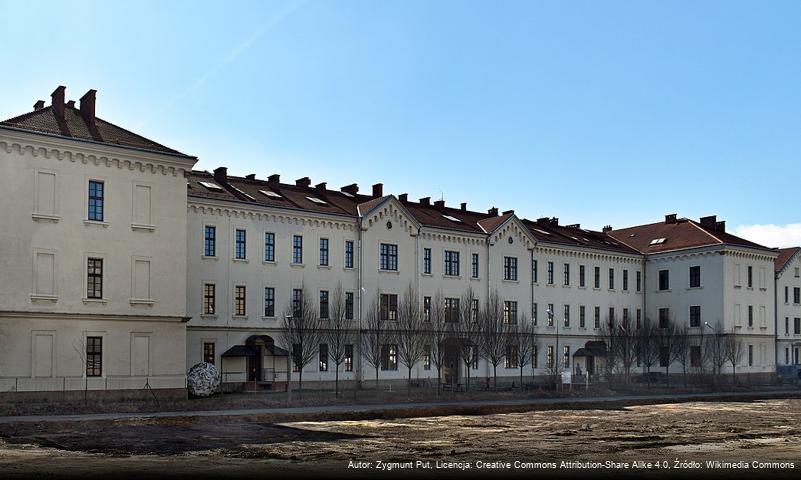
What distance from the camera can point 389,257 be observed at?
60719 millimetres

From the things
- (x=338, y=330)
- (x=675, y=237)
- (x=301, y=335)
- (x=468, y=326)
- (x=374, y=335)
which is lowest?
(x=374, y=335)

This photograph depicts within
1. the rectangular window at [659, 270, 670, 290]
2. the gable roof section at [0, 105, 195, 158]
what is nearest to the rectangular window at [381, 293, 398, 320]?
the gable roof section at [0, 105, 195, 158]

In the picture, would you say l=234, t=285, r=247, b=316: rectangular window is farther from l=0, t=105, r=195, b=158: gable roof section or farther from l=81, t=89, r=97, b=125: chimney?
l=81, t=89, r=97, b=125: chimney

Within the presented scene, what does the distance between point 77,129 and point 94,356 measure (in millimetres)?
10636

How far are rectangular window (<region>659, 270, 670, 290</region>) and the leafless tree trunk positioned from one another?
20.0 metres

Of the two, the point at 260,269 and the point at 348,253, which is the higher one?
the point at 348,253

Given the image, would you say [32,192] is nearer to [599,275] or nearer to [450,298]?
[450,298]

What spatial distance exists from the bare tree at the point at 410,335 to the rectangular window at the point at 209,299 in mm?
11294

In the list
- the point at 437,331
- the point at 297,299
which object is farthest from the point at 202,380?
the point at 437,331

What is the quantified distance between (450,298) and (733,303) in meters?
24.7

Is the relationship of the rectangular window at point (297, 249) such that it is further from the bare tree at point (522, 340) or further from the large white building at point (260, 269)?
the bare tree at point (522, 340)

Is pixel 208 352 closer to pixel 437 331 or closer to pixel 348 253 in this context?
pixel 348 253

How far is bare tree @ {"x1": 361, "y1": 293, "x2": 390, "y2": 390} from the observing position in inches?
2219

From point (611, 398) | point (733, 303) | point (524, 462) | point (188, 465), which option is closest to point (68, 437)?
point (188, 465)
